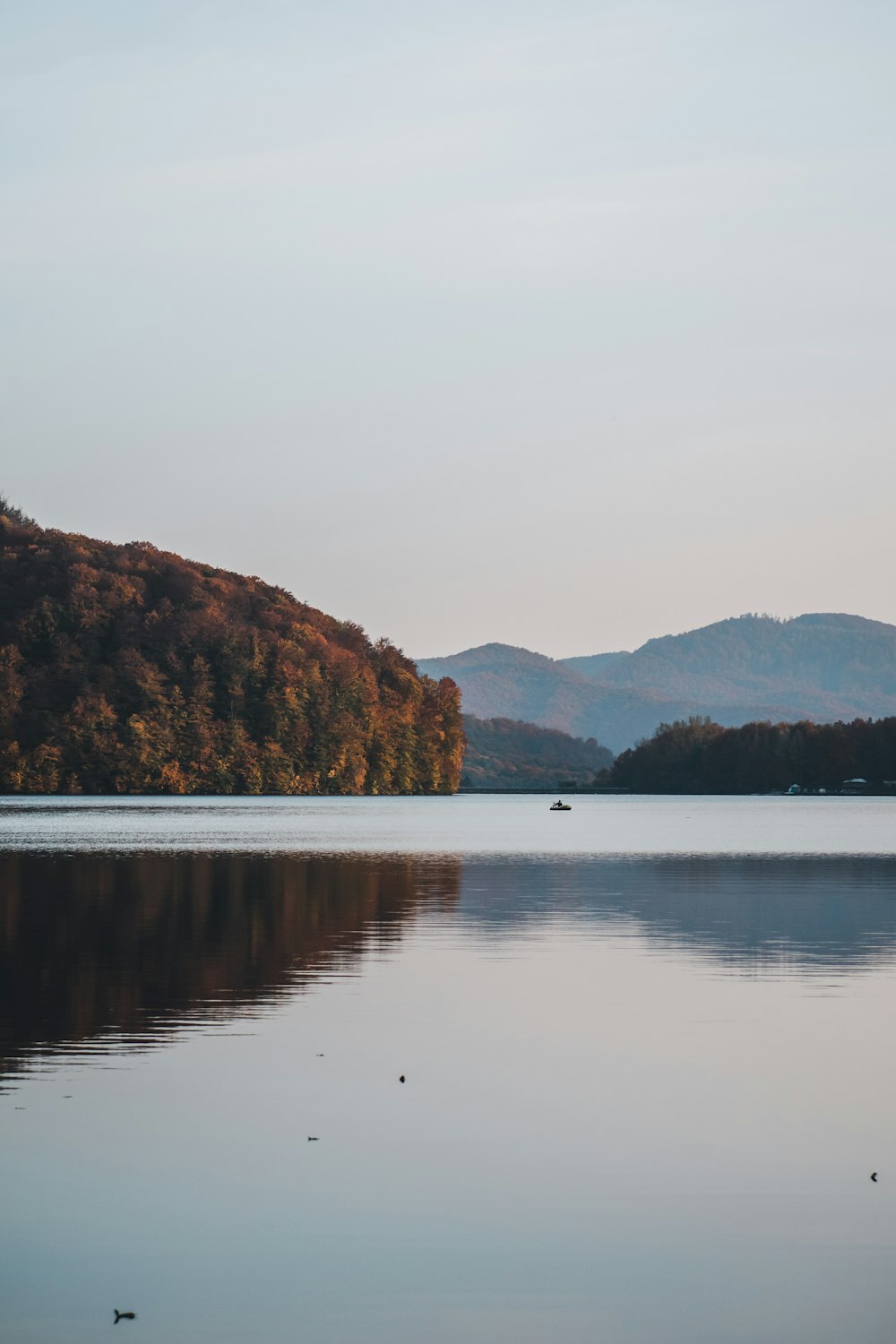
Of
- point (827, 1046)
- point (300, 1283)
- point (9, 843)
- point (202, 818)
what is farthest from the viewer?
point (202, 818)

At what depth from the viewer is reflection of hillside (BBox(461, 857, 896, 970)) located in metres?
28.5

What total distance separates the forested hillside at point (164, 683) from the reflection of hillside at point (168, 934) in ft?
313

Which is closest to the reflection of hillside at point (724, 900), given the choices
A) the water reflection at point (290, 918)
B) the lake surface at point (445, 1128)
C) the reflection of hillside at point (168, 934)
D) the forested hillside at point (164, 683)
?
the water reflection at point (290, 918)

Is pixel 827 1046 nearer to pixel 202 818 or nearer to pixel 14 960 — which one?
pixel 14 960

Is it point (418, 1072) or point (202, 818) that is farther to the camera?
point (202, 818)

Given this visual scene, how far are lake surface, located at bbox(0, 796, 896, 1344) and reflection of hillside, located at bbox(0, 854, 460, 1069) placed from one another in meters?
0.13

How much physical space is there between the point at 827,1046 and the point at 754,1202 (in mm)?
6608

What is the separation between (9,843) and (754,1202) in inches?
2180

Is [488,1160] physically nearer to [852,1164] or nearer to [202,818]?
[852,1164]

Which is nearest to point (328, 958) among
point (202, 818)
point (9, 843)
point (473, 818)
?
point (9, 843)

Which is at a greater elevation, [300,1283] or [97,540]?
[97,540]

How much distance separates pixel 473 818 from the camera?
12312cm

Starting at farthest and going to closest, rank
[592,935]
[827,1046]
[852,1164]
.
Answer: [592,935], [827,1046], [852,1164]

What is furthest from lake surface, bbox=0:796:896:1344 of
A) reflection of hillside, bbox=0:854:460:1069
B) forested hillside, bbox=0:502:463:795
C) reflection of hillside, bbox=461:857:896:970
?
forested hillside, bbox=0:502:463:795
